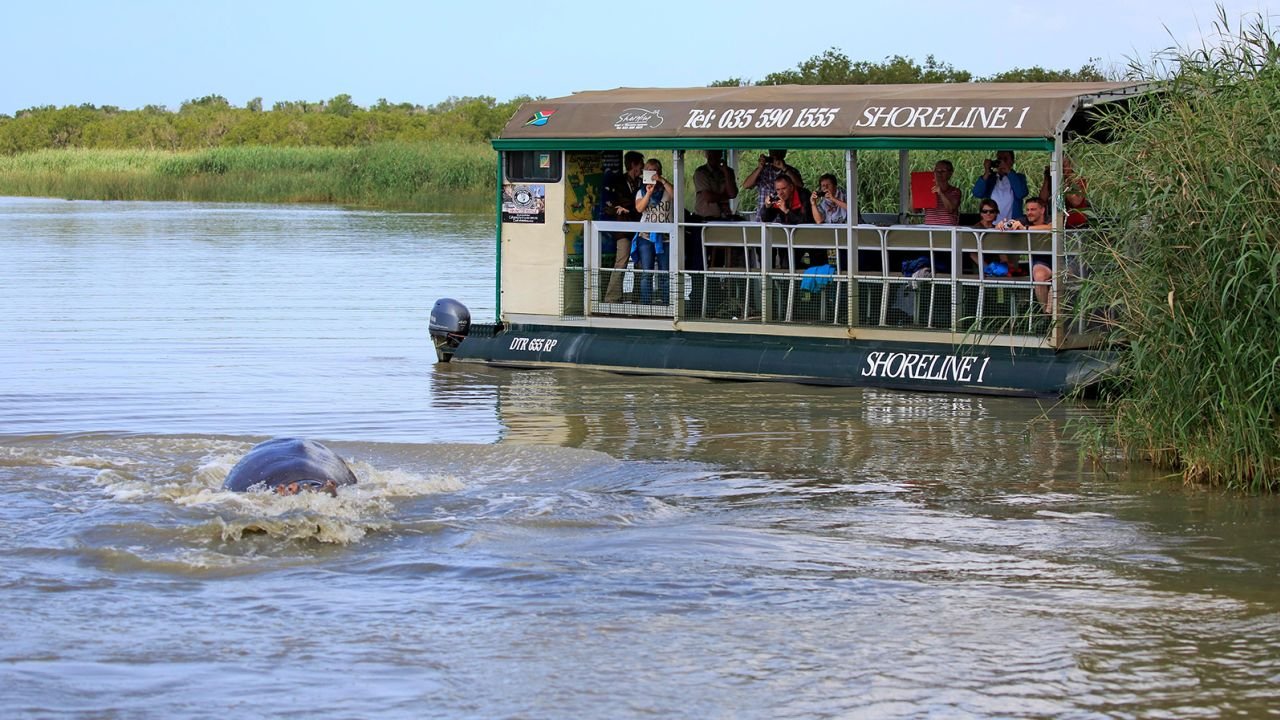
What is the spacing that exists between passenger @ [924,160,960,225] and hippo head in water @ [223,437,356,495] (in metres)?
6.81

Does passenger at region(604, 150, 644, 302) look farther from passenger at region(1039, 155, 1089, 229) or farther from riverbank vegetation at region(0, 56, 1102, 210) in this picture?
riverbank vegetation at region(0, 56, 1102, 210)

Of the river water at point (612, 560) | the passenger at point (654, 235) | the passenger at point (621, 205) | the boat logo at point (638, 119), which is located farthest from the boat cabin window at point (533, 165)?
the river water at point (612, 560)

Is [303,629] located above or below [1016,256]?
below

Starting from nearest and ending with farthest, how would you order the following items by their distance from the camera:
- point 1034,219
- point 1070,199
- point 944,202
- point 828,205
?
1. point 1070,199
2. point 1034,219
3. point 944,202
4. point 828,205

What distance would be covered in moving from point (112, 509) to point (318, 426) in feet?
11.6

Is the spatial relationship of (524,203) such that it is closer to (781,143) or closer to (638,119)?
(638,119)

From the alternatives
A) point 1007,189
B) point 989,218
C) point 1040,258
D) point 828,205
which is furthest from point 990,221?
point 828,205

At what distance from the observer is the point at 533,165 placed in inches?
669

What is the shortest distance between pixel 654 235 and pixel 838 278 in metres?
2.10

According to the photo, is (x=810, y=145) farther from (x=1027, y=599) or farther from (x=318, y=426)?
(x=1027, y=599)

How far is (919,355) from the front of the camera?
1466 centimetres

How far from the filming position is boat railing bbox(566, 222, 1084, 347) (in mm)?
14156

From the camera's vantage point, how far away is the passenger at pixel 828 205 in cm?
1551

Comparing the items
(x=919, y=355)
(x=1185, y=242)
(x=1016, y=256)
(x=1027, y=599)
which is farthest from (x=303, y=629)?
(x=1016, y=256)
